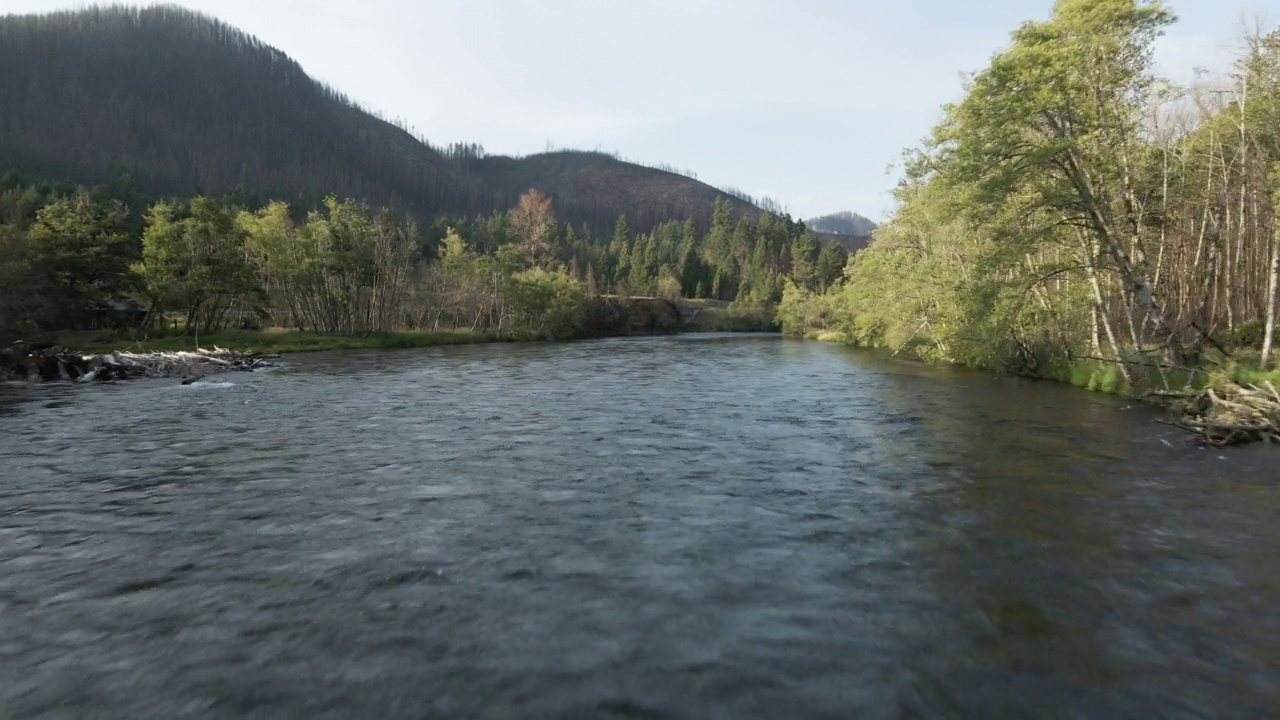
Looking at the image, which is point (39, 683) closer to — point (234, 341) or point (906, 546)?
point (906, 546)

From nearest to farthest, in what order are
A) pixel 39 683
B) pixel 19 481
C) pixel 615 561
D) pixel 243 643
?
1. pixel 39 683
2. pixel 243 643
3. pixel 615 561
4. pixel 19 481

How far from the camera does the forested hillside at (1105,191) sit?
26.3 m

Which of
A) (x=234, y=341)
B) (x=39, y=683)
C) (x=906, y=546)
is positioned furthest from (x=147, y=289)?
(x=906, y=546)

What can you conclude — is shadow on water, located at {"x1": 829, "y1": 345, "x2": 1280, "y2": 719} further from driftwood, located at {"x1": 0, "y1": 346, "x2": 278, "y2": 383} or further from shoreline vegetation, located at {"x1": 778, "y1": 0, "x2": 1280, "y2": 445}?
driftwood, located at {"x1": 0, "y1": 346, "x2": 278, "y2": 383}

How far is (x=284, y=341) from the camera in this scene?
67.2 m

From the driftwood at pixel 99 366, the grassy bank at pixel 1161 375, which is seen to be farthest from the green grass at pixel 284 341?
Result: the grassy bank at pixel 1161 375

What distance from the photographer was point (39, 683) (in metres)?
7.30

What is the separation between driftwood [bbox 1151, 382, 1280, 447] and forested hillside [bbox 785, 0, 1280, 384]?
4.93 metres

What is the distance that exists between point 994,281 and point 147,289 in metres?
66.7

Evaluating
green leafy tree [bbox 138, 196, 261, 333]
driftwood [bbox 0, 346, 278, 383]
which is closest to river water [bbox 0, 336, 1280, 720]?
driftwood [bbox 0, 346, 278, 383]

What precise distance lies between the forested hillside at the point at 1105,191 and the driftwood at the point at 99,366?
1702 inches

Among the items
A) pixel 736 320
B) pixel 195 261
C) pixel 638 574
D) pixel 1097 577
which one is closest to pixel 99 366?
pixel 195 261

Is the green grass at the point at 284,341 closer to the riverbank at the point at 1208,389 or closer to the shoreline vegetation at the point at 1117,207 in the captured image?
the shoreline vegetation at the point at 1117,207

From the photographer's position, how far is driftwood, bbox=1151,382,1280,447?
19.6 metres
